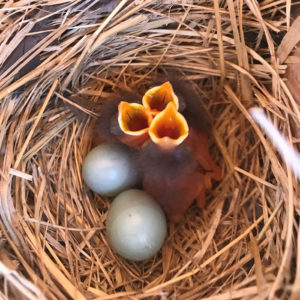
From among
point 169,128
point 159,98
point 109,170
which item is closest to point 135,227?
point 109,170

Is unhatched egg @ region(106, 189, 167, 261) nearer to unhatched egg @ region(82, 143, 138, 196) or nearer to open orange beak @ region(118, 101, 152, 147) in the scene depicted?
unhatched egg @ region(82, 143, 138, 196)

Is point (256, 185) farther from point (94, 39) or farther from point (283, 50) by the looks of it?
point (94, 39)

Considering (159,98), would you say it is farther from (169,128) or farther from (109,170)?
(109,170)

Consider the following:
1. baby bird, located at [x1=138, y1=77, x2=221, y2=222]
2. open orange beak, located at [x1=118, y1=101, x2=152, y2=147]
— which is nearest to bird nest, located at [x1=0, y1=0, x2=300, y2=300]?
baby bird, located at [x1=138, y1=77, x2=221, y2=222]

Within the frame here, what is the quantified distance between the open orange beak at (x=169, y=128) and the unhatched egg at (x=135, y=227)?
0.18m

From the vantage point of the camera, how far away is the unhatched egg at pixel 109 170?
1.25 meters

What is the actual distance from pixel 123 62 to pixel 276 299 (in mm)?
910

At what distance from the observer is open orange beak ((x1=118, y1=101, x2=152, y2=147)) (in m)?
1.22

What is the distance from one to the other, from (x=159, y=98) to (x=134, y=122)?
111 millimetres

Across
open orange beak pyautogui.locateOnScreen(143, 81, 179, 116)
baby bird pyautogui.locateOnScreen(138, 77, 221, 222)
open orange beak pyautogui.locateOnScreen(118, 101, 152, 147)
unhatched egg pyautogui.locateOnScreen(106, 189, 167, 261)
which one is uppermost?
open orange beak pyautogui.locateOnScreen(143, 81, 179, 116)

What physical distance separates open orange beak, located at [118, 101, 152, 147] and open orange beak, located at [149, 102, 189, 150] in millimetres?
41

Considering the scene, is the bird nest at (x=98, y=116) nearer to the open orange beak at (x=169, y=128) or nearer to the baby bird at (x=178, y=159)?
the baby bird at (x=178, y=159)

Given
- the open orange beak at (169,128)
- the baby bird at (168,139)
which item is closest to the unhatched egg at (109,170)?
the baby bird at (168,139)

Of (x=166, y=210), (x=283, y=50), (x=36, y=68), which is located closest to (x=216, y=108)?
(x=283, y=50)
